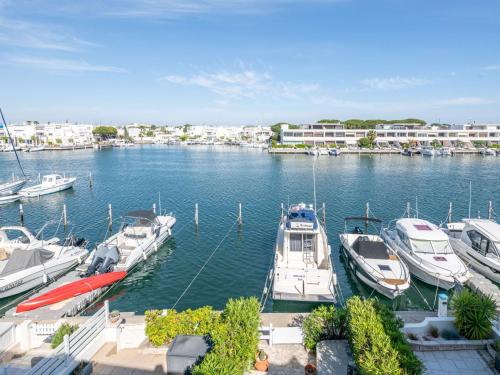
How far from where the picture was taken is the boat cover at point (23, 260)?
76.6 ft

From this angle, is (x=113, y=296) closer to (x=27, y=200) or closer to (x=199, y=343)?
(x=199, y=343)

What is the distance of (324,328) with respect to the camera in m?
12.4

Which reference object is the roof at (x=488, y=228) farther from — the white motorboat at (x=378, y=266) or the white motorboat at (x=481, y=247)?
the white motorboat at (x=378, y=266)

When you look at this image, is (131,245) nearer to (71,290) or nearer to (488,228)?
(71,290)

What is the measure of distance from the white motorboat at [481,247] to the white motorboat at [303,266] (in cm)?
1089

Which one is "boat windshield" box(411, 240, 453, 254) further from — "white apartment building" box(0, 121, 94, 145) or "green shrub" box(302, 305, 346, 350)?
"white apartment building" box(0, 121, 94, 145)

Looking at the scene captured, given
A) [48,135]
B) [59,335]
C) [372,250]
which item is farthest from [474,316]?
[48,135]

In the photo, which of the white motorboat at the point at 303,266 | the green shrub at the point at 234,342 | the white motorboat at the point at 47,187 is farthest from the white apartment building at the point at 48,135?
the green shrub at the point at 234,342

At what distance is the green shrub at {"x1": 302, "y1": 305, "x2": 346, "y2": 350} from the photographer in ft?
40.5

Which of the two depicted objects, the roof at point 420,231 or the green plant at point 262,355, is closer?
the green plant at point 262,355

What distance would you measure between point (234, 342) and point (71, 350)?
5058 mm

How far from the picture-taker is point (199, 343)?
10328mm

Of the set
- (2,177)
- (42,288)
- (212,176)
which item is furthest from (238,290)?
(2,177)

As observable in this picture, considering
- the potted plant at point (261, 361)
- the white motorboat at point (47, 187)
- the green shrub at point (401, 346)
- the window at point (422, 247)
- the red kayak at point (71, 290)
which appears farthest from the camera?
the white motorboat at point (47, 187)
